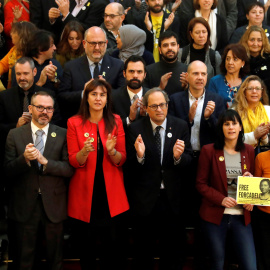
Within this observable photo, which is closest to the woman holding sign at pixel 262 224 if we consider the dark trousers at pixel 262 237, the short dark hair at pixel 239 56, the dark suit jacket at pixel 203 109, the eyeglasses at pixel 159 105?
the dark trousers at pixel 262 237

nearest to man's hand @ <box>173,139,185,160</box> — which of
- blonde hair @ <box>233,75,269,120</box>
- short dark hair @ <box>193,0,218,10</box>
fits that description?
blonde hair @ <box>233,75,269,120</box>

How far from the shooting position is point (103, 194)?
14.3ft

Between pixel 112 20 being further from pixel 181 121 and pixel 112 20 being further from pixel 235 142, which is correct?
pixel 235 142

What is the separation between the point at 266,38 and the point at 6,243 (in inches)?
151

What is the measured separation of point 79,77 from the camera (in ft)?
17.3

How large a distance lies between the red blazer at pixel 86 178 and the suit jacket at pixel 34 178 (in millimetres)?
81

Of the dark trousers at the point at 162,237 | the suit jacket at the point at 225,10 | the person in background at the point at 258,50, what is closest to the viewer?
the dark trousers at the point at 162,237

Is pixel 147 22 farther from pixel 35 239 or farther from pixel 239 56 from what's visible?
pixel 35 239

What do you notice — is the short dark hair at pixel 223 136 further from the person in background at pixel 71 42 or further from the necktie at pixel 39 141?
the person in background at pixel 71 42

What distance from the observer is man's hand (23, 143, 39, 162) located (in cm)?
406

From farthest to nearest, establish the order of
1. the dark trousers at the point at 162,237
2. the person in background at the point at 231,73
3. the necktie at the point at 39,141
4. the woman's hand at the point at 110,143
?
the person in background at the point at 231,73 < the dark trousers at the point at 162,237 < the necktie at the point at 39,141 < the woman's hand at the point at 110,143

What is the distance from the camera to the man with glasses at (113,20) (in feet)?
20.3

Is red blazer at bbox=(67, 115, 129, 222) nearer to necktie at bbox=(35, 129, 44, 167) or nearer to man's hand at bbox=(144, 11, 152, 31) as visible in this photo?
necktie at bbox=(35, 129, 44, 167)

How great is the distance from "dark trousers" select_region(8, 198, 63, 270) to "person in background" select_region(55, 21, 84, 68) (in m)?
2.34
